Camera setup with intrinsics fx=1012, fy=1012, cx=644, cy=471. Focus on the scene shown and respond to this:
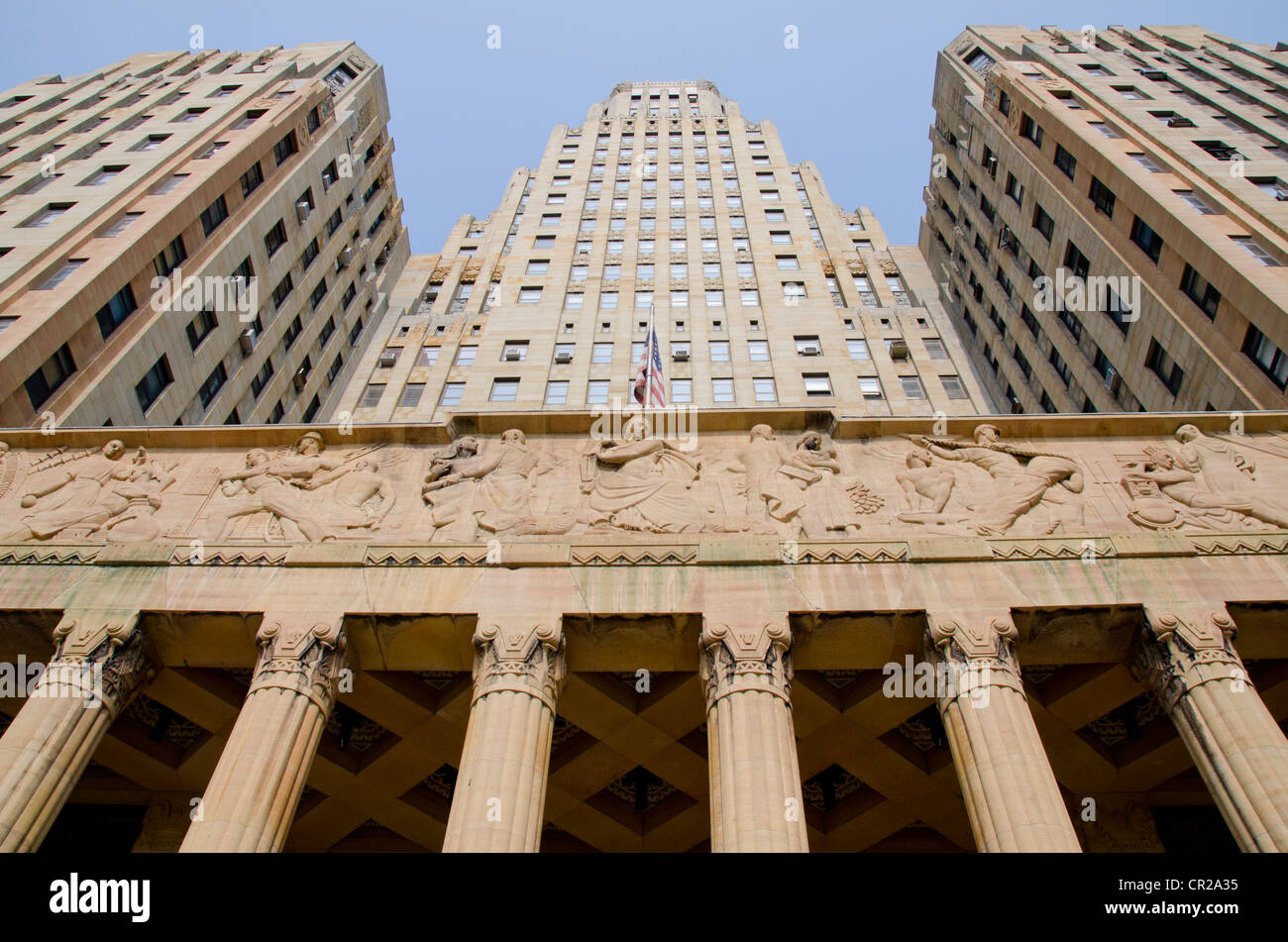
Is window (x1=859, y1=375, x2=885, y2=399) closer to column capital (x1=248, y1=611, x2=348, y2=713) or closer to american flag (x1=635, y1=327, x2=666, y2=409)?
american flag (x1=635, y1=327, x2=666, y2=409)

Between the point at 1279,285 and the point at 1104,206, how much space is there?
1041 centimetres

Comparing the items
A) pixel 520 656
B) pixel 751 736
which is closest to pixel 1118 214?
→ pixel 751 736

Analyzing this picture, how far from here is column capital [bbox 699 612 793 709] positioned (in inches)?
693

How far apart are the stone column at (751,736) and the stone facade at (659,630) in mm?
59

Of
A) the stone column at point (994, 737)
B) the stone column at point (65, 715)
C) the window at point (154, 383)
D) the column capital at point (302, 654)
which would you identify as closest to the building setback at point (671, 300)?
the window at point (154, 383)

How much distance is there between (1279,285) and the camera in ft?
92.9

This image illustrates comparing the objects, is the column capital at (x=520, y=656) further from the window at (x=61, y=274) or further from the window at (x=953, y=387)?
the window at (x=953, y=387)

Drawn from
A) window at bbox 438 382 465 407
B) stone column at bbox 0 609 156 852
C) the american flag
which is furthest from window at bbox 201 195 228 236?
stone column at bbox 0 609 156 852

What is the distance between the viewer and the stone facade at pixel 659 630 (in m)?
16.7

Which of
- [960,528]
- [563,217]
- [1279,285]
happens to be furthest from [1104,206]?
[563,217]

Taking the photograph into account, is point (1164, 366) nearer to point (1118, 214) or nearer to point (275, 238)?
point (1118, 214)
